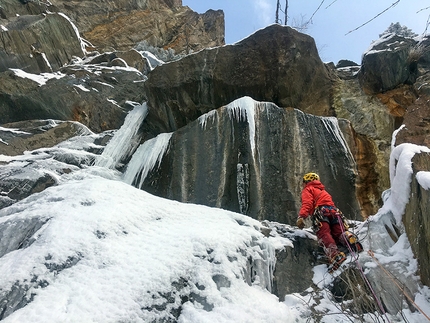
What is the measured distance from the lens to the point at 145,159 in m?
7.64

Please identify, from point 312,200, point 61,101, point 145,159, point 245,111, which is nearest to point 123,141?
point 145,159

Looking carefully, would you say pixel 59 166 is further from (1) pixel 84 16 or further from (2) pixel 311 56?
(1) pixel 84 16

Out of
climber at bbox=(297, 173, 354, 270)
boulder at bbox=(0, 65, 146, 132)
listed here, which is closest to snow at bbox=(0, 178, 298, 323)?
Result: climber at bbox=(297, 173, 354, 270)

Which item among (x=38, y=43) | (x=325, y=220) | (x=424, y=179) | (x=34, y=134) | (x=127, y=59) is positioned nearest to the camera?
(x=424, y=179)

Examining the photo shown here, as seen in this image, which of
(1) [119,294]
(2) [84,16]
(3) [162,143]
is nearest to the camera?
(1) [119,294]

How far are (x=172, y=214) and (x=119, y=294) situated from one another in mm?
1451

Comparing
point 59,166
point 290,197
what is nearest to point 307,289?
point 290,197

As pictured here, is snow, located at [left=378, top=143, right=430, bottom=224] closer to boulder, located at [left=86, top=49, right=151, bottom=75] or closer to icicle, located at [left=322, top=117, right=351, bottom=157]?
icicle, located at [left=322, top=117, right=351, bottom=157]

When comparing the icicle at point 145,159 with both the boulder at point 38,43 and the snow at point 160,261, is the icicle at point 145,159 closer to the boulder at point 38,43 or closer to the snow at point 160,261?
the snow at point 160,261

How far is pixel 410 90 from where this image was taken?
9.87 metres

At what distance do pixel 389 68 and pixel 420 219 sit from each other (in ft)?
24.6

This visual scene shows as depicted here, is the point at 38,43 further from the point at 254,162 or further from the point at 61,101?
the point at 254,162

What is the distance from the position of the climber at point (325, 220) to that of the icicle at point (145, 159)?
11.1 feet

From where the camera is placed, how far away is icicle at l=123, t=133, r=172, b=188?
24.4 feet
